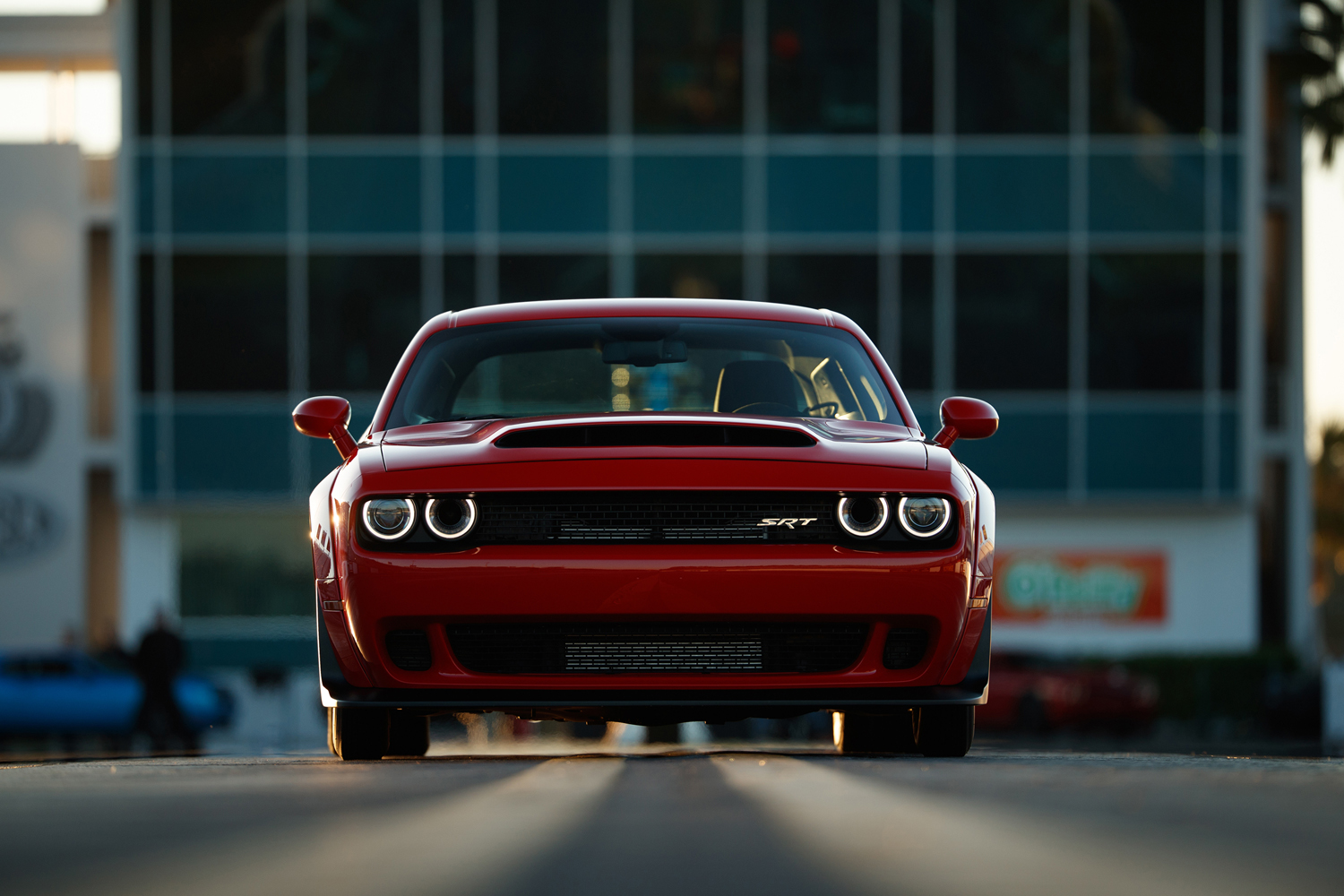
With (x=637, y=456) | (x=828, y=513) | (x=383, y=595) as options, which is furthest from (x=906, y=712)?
(x=383, y=595)

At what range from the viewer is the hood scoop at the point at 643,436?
456 cm

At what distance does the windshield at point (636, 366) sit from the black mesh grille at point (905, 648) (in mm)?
1138

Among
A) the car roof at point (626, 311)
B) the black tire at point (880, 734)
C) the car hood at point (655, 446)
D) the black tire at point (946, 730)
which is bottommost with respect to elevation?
the black tire at point (880, 734)

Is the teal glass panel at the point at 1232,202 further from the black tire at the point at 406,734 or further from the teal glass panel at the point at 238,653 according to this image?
the black tire at the point at 406,734

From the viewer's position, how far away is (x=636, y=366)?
5.82 metres

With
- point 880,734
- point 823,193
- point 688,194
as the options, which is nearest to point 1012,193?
point 823,193

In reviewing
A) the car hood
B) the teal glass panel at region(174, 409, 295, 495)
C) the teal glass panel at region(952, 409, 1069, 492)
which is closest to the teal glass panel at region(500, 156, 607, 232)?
the teal glass panel at region(174, 409, 295, 495)

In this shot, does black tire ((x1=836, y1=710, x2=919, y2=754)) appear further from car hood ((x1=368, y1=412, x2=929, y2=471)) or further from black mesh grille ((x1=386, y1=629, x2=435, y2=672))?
black mesh grille ((x1=386, y1=629, x2=435, y2=672))

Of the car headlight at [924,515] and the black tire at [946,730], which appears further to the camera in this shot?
the black tire at [946,730]

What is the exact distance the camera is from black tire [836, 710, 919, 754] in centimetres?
522

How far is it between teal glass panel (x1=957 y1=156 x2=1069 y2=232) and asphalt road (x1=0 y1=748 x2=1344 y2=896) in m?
23.1

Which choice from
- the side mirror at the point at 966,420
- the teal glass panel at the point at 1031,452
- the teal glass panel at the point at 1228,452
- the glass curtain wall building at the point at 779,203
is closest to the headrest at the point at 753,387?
the side mirror at the point at 966,420

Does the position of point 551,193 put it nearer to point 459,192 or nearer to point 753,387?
point 459,192

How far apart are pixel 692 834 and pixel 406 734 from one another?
11.1ft
